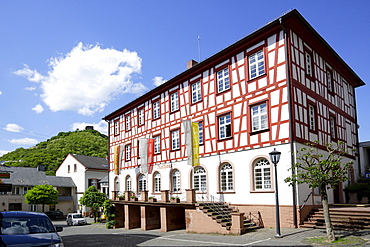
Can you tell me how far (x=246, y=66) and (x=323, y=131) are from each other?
5981 millimetres

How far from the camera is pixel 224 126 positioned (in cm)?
2127

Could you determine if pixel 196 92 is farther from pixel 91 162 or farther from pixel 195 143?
pixel 91 162

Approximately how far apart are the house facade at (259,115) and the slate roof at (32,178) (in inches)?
1208

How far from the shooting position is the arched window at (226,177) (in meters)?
20.4

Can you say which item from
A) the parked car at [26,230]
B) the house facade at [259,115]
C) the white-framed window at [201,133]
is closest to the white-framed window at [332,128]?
the house facade at [259,115]

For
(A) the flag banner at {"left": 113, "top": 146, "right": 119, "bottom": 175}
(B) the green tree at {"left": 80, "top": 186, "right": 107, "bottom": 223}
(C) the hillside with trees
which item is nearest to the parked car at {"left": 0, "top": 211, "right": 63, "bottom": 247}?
(A) the flag banner at {"left": 113, "top": 146, "right": 119, "bottom": 175}

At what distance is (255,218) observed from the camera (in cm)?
1819

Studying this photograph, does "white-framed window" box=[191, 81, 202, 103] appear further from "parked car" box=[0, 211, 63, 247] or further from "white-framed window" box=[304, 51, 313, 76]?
"parked car" box=[0, 211, 63, 247]

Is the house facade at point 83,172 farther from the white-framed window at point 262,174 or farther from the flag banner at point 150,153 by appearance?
the white-framed window at point 262,174

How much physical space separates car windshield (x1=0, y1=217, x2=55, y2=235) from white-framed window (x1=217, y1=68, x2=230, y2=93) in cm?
1379

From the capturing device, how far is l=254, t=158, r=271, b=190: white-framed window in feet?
59.8

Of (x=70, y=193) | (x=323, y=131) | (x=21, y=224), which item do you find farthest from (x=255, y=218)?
(x=70, y=193)

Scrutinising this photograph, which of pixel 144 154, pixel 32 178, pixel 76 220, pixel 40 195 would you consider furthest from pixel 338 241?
pixel 32 178

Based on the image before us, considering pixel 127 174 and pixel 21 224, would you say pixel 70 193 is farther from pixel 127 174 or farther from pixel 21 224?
pixel 21 224
